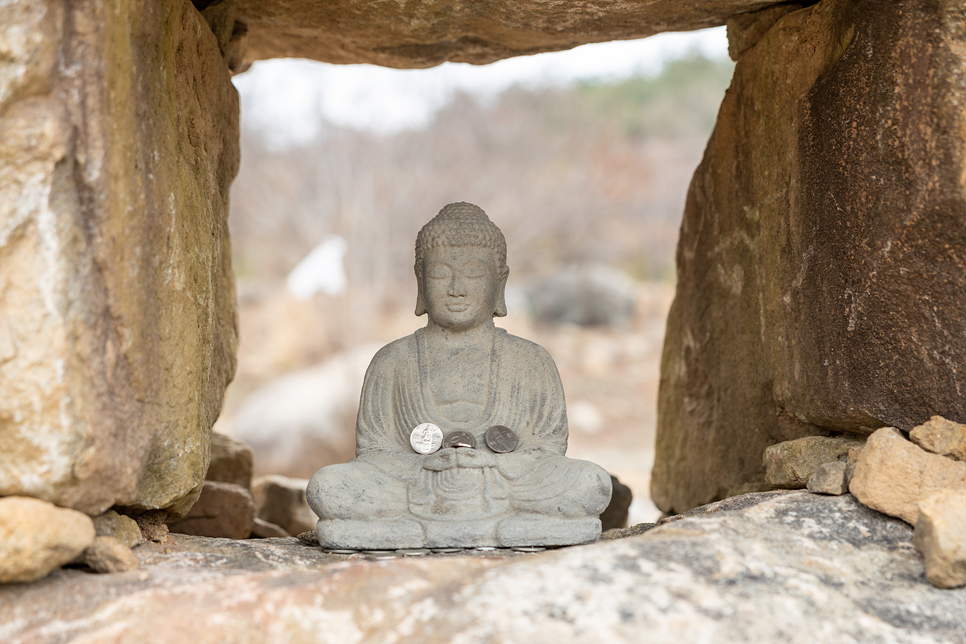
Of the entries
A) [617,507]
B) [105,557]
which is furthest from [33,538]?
[617,507]

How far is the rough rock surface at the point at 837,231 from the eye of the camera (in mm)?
3561

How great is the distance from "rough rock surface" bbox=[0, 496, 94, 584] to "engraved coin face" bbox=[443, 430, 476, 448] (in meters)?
1.74

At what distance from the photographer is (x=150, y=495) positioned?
3.70 meters

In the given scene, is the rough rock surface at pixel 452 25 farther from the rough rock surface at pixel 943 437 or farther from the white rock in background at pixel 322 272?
the white rock in background at pixel 322 272

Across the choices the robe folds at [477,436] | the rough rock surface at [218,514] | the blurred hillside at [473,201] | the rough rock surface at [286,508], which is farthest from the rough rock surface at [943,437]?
the blurred hillside at [473,201]

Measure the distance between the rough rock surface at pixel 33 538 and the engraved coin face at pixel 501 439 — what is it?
1.89 m

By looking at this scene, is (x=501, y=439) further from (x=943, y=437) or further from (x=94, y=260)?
(x=94, y=260)

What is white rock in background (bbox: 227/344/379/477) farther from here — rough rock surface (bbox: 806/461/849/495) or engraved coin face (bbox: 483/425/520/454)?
rough rock surface (bbox: 806/461/849/495)

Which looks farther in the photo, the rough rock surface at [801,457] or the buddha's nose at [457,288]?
the buddha's nose at [457,288]

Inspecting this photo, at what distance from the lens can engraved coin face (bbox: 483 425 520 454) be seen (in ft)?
14.0

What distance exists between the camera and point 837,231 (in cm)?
400

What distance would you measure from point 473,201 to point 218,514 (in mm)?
10387

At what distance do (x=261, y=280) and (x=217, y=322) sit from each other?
1282 centimetres

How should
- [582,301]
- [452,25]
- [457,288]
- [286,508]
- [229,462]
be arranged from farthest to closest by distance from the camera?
[582,301]
[286,508]
[229,462]
[452,25]
[457,288]
